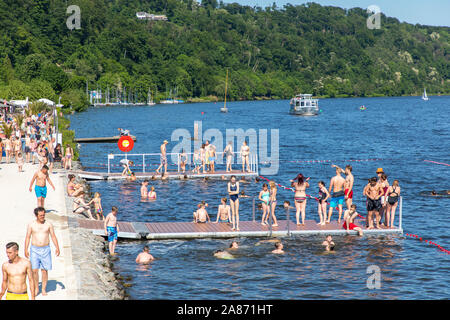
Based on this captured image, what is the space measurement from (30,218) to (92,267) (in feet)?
16.4

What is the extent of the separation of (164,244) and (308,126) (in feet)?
272

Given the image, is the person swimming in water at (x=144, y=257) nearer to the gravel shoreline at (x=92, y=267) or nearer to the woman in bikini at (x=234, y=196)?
the gravel shoreline at (x=92, y=267)

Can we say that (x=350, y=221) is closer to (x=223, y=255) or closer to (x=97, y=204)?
(x=223, y=255)

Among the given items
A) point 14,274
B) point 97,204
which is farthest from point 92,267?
point 97,204

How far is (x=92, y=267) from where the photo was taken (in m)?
15.9

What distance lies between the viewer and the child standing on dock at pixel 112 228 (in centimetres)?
1872

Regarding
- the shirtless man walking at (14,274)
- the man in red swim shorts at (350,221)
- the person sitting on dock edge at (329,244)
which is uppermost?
the shirtless man walking at (14,274)

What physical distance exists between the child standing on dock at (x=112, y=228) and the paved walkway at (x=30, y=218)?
4.38 ft

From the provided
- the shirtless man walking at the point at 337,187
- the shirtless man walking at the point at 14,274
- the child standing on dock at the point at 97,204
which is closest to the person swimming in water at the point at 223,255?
the shirtless man walking at the point at 337,187

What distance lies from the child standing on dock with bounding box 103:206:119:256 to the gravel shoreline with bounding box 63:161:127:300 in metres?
0.30

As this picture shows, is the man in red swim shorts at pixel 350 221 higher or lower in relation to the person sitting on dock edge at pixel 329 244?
higher

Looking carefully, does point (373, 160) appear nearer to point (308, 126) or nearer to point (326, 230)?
point (326, 230)
